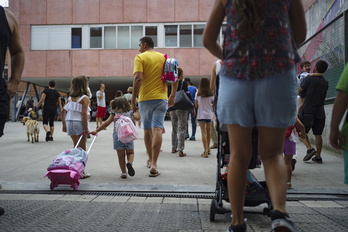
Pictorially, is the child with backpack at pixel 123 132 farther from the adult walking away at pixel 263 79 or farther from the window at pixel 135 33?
the window at pixel 135 33

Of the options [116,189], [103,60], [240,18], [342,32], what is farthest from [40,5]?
[240,18]

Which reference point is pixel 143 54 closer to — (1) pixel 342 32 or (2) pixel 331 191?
(2) pixel 331 191

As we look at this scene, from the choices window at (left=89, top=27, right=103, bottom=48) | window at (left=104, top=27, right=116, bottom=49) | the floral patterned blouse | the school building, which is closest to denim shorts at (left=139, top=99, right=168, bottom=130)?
the floral patterned blouse

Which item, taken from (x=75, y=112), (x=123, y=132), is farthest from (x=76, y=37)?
(x=123, y=132)

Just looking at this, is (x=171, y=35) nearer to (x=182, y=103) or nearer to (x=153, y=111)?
(x=182, y=103)

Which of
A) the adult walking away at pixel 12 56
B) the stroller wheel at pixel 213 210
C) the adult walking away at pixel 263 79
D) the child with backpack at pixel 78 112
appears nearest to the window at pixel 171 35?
the child with backpack at pixel 78 112

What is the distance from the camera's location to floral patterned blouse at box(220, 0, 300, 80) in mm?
2305

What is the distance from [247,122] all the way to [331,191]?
107 inches

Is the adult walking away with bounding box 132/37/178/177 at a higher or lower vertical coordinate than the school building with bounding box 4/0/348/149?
lower

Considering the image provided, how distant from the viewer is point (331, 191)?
451 centimetres

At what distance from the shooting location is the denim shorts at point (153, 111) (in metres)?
5.61

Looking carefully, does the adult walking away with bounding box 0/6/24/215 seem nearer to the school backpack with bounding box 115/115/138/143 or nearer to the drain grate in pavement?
the drain grate in pavement

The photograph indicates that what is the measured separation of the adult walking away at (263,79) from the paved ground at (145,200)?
0.94 metres

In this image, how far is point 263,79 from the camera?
2301 millimetres
